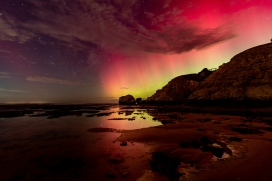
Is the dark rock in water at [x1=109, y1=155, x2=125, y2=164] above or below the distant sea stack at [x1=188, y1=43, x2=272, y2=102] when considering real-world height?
below

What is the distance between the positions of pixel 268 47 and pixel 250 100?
930 inches

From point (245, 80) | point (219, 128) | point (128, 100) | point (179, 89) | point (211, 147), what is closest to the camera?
point (211, 147)

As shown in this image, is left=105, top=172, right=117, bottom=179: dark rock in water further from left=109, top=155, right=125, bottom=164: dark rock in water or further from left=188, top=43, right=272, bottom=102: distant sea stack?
left=188, top=43, right=272, bottom=102: distant sea stack

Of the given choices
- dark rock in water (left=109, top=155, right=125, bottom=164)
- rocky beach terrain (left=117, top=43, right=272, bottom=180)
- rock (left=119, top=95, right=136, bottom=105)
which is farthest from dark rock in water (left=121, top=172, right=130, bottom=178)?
rock (left=119, top=95, right=136, bottom=105)

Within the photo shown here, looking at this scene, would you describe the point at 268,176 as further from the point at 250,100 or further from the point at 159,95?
the point at 159,95

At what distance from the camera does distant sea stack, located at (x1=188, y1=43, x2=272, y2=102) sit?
138ft

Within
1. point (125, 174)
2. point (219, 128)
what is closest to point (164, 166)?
point (125, 174)

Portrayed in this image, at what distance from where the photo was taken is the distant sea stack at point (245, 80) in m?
41.9

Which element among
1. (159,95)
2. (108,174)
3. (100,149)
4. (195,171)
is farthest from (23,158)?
(159,95)

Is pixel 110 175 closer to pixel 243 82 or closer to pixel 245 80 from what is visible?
pixel 243 82

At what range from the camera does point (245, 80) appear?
46.2 m

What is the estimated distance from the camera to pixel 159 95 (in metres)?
104

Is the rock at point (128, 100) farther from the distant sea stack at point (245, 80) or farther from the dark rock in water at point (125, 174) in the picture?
the dark rock in water at point (125, 174)

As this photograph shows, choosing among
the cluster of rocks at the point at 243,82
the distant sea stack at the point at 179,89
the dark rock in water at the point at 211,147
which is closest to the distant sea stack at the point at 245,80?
the cluster of rocks at the point at 243,82
